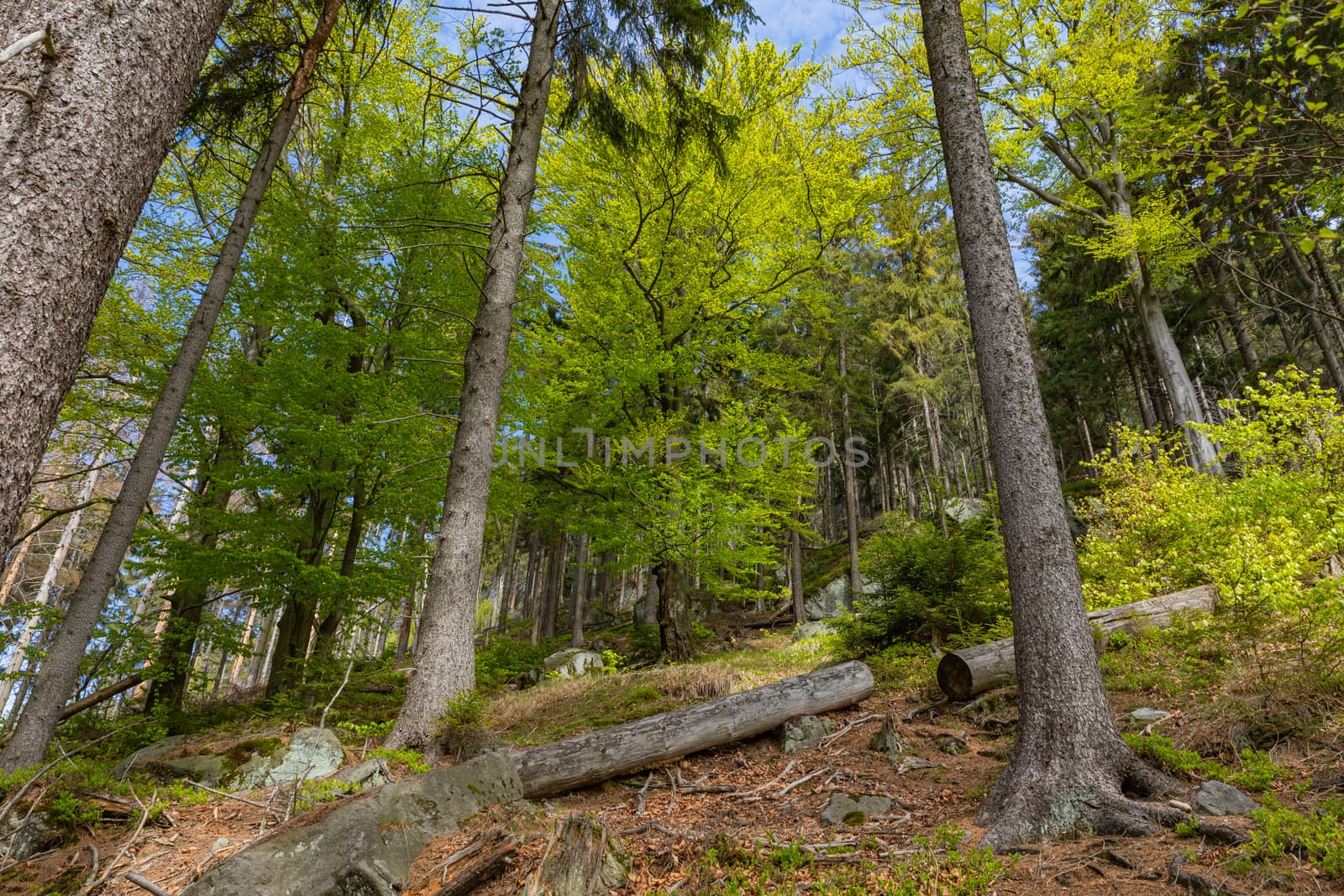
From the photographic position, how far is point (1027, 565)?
166 inches

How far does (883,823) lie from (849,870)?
979mm

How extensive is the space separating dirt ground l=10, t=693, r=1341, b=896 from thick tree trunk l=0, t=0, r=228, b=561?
117 inches

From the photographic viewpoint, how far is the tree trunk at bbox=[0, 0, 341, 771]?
18.6 ft

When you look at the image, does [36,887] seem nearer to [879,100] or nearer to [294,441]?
[294,441]

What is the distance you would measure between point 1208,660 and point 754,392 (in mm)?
10420

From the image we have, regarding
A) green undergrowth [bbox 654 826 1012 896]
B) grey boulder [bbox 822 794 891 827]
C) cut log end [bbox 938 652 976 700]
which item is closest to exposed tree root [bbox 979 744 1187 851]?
green undergrowth [bbox 654 826 1012 896]

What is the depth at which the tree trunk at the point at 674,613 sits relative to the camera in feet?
36.5

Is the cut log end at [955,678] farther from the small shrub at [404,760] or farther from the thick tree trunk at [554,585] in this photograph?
the thick tree trunk at [554,585]

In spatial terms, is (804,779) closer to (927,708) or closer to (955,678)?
(927,708)

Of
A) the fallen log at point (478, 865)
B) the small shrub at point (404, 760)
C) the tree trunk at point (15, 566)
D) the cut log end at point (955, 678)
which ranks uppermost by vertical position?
the tree trunk at point (15, 566)

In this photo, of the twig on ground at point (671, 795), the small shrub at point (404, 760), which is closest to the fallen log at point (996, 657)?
the twig on ground at point (671, 795)

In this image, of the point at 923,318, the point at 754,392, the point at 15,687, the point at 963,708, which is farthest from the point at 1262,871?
the point at 15,687

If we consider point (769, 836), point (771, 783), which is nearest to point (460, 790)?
point (769, 836)

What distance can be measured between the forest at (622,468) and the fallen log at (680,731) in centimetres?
5
